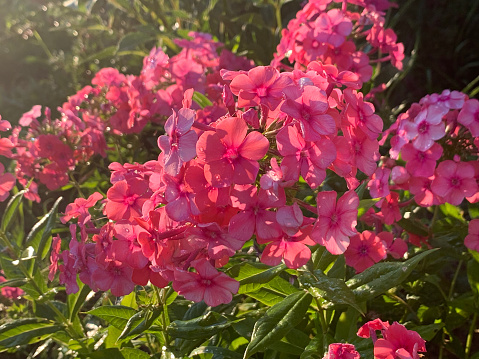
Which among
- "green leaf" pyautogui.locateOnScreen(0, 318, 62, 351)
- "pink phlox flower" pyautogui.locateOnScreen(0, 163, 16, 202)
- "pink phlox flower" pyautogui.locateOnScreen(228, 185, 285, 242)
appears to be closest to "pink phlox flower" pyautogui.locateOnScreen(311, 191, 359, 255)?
"pink phlox flower" pyautogui.locateOnScreen(228, 185, 285, 242)

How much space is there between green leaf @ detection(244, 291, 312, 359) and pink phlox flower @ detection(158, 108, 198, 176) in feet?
1.38

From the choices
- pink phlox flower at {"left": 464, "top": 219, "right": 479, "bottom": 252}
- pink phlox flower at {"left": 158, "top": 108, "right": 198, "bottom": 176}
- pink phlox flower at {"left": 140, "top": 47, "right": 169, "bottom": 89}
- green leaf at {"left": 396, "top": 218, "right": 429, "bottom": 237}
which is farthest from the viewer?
pink phlox flower at {"left": 140, "top": 47, "right": 169, "bottom": 89}

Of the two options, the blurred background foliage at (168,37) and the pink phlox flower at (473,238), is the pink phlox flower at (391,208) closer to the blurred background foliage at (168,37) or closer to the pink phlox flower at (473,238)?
the pink phlox flower at (473,238)

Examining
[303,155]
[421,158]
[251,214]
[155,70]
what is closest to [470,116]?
[421,158]

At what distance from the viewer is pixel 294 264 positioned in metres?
0.99

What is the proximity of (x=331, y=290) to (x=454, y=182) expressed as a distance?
567 mm

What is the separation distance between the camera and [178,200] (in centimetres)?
87

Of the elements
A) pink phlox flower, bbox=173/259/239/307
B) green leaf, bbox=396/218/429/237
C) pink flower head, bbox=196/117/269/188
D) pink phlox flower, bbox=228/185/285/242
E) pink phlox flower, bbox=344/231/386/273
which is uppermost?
pink flower head, bbox=196/117/269/188

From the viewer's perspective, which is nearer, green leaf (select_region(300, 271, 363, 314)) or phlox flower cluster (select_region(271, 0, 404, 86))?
green leaf (select_region(300, 271, 363, 314))

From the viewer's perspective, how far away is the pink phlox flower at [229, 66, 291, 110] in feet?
3.10

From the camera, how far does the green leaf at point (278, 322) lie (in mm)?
1040

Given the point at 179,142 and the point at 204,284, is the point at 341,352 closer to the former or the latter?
the point at 204,284

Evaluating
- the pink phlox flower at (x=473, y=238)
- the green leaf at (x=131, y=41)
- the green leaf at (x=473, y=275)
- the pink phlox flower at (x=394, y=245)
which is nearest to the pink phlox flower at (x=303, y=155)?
the pink phlox flower at (x=394, y=245)

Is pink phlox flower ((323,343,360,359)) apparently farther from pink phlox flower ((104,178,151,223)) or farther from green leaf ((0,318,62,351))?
green leaf ((0,318,62,351))
